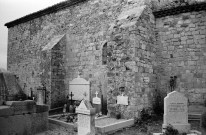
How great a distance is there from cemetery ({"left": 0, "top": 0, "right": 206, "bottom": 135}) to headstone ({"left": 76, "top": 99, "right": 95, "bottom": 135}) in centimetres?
3

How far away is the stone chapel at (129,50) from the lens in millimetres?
8234

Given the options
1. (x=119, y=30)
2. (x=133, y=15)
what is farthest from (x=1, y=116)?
(x=133, y=15)

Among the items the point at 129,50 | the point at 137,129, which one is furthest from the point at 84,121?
the point at 129,50

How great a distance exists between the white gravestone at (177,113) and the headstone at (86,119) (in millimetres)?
2252

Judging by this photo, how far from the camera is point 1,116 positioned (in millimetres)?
6113

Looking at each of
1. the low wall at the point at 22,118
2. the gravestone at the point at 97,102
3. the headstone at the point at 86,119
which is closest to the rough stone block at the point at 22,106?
the low wall at the point at 22,118

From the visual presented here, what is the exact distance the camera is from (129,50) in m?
8.09

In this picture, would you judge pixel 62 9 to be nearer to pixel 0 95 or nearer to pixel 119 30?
pixel 119 30

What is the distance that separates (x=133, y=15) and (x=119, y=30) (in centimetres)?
90

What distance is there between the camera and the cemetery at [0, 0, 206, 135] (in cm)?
654

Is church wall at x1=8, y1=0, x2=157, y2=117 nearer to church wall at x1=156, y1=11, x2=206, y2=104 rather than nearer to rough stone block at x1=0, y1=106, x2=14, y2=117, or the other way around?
church wall at x1=156, y1=11, x2=206, y2=104

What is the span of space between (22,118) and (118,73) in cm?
391

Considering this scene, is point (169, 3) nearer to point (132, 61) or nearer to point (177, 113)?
point (132, 61)

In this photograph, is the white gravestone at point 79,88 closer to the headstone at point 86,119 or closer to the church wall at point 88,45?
the church wall at point 88,45
